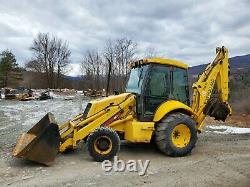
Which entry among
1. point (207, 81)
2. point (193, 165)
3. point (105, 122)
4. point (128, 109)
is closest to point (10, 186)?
point (105, 122)

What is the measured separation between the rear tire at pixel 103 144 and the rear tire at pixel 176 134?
42.1 inches

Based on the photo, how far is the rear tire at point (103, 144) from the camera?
6871 mm

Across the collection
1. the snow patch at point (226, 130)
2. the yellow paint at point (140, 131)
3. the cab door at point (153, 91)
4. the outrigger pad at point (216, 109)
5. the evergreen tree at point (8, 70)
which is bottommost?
the snow patch at point (226, 130)

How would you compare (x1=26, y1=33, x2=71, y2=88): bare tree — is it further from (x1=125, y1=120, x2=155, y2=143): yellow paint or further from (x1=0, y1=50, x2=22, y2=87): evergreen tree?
(x1=125, y1=120, x2=155, y2=143): yellow paint

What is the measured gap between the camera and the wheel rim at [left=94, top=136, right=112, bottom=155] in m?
6.93

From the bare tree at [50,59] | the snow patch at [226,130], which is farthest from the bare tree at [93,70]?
the snow patch at [226,130]

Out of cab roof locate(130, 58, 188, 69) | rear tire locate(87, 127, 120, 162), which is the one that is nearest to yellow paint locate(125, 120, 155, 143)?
rear tire locate(87, 127, 120, 162)

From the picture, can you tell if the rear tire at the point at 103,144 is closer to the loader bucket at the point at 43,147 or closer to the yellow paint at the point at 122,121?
the yellow paint at the point at 122,121

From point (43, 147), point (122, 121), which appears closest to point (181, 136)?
point (122, 121)

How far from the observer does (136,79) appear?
26.5 feet

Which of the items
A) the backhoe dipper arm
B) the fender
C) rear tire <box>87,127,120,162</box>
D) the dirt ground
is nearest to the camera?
the dirt ground

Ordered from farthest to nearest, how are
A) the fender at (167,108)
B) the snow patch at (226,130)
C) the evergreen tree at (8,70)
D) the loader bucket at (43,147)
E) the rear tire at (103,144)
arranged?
the evergreen tree at (8,70) → the snow patch at (226,130) → the fender at (167,108) → the rear tire at (103,144) → the loader bucket at (43,147)

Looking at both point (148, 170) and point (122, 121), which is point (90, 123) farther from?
point (148, 170)

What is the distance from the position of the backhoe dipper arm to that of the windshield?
1.51m
